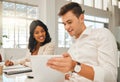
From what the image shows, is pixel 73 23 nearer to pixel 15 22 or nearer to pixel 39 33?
pixel 39 33

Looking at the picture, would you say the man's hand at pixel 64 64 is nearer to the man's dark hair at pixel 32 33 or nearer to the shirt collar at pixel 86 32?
the shirt collar at pixel 86 32

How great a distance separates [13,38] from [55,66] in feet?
9.97

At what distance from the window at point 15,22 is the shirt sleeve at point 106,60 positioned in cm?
278

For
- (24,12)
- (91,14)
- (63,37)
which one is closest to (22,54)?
(24,12)

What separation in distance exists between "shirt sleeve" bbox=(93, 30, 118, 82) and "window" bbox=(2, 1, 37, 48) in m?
2.78

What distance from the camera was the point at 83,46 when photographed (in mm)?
1072

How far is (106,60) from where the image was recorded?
848 mm

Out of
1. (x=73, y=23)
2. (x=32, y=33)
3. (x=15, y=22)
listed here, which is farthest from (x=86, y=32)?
(x=15, y=22)

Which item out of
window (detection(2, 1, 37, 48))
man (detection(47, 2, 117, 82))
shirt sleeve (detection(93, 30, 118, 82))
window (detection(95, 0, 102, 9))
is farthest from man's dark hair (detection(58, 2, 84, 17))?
window (detection(95, 0, 102, 9))

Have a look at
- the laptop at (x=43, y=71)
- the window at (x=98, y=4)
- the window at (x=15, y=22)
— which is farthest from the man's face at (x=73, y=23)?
the window at (x=98, y=4)

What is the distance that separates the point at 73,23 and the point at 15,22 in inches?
105

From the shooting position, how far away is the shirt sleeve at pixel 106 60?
78cm

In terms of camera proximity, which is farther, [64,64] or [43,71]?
[43,71]

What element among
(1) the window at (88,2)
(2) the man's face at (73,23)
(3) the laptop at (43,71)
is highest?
(1) the window at (88,2)
